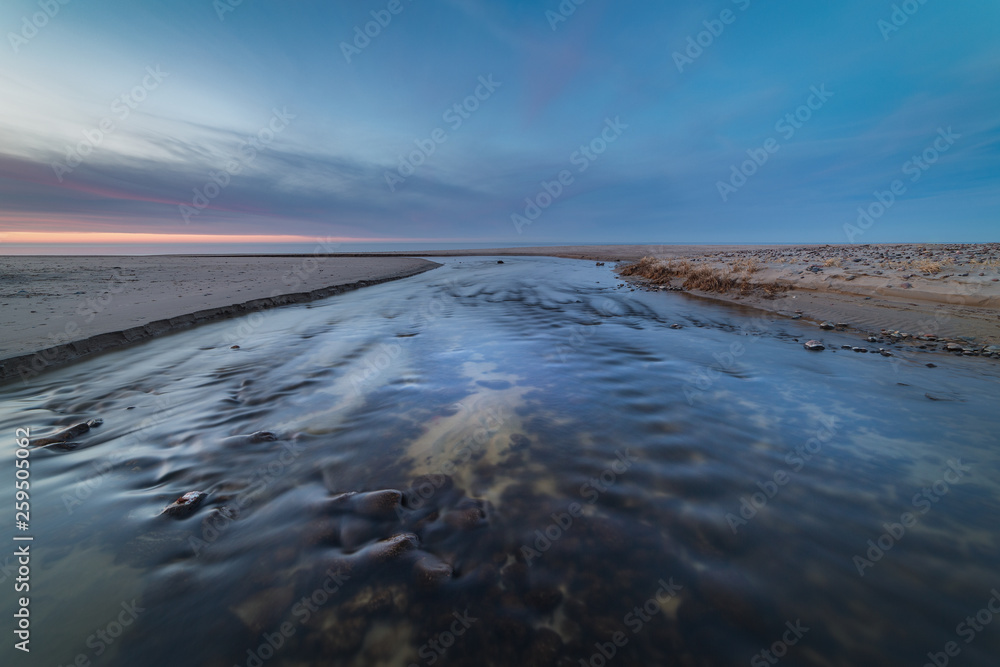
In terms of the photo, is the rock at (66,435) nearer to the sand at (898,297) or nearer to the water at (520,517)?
the water at (520,517)

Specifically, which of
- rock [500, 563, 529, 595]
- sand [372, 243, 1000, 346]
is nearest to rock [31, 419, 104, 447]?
rock [500, 563, 529, 595]

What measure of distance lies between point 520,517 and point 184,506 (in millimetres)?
2761

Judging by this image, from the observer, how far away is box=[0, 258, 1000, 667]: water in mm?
1897

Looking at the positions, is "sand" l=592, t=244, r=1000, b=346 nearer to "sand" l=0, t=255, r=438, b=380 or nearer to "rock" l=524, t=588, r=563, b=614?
"rock" l=524, t=588, r=563, b=614

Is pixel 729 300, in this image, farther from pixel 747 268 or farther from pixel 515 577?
pixel 515 577

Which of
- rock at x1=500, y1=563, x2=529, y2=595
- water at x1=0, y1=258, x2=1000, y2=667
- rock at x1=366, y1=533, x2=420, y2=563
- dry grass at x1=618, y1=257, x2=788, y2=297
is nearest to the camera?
water at x1=0, y1=258, x2=1000, y2=667

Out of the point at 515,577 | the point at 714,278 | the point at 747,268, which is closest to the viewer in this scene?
the point at 515,577

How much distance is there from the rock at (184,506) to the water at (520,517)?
0.33 feet

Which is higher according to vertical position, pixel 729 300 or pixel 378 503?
pixel 729 300

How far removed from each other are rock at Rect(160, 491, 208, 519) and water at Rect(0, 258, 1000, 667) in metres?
0.10

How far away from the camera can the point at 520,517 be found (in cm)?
274

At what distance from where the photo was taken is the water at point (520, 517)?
1.90 metres

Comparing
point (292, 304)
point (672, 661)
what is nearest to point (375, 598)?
point (672, 661)

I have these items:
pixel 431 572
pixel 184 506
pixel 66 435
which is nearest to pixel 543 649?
pixel 431 572
